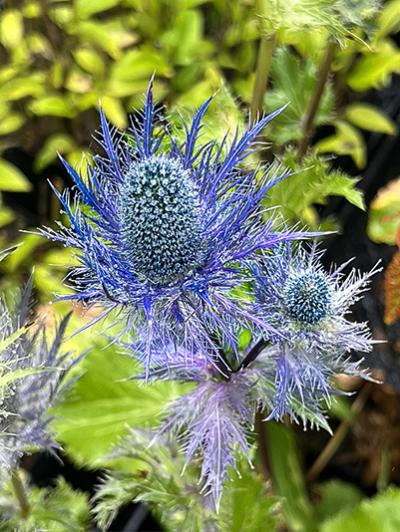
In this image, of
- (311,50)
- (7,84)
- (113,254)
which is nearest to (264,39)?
(311,50)

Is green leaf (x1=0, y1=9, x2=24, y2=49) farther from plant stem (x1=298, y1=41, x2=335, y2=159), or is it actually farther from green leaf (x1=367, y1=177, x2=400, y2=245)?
green leaf (x1=367, y1=177, x2=400, y2=245)

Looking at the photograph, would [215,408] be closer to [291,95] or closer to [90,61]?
[291,95]

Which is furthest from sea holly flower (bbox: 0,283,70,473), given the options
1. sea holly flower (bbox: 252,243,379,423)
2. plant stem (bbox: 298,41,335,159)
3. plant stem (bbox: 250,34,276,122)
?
plant stem (bbox: 298,41,335,159)

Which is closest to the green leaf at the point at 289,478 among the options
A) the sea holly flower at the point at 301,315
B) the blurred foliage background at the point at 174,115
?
the blurred foliage background at the point at 174,115

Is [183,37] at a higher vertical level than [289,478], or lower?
higher

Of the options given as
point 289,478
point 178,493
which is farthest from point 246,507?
point 289,478

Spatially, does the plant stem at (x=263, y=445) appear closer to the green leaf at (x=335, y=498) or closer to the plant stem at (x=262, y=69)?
the green leaf at (x=335, y=498)
